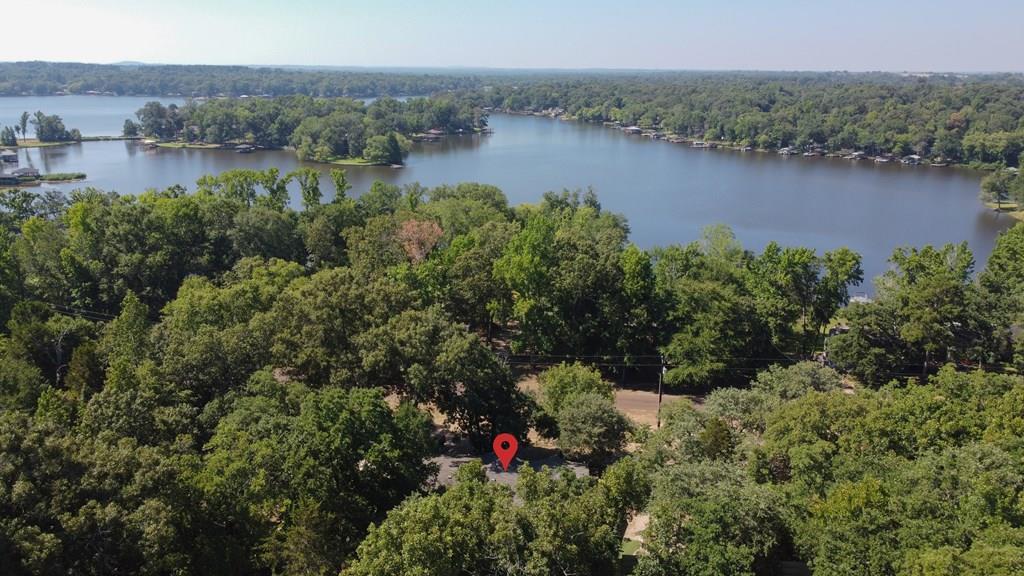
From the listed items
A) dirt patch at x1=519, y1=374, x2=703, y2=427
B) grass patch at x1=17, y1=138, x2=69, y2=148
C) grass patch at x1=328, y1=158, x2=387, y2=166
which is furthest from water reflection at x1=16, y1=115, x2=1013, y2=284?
dirt patch at x1=519, y1=374, x2=703, y2=427

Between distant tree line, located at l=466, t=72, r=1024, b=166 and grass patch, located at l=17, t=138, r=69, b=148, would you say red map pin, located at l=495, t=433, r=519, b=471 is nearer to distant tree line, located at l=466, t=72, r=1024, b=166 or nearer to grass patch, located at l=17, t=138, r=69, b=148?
distant tree line, located at l=466, t=72, r=1024, b=166

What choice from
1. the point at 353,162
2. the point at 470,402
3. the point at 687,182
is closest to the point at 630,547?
the point at 470,402

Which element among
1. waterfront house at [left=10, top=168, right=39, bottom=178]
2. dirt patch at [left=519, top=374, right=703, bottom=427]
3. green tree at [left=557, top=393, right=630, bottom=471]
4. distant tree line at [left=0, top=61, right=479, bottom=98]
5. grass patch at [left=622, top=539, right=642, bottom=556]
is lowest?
dirt patch at [left=519, top=374, right=703, bottom=427]

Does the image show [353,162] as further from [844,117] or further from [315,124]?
[844,117]

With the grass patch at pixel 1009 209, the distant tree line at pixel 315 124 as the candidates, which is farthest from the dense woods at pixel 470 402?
the distant tree line at pixel 315 124

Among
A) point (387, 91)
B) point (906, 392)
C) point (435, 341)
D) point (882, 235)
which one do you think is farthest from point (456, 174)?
point (387, 91)
